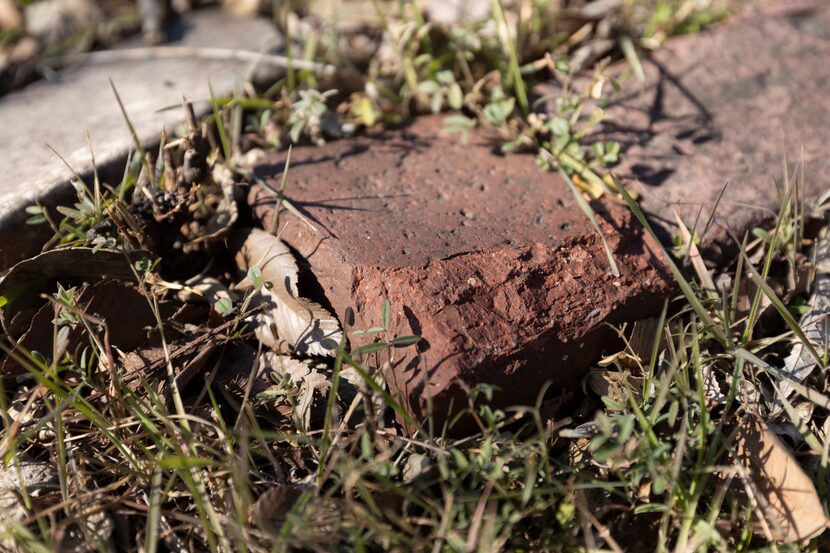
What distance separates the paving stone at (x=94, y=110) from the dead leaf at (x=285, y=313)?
→ 0.61 m

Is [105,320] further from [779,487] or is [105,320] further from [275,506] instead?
[779,487]

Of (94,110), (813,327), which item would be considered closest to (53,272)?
(94,110)

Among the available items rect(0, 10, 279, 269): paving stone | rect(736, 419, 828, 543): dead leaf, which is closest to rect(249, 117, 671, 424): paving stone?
rect(736, 419, 828, 543): dead leaf

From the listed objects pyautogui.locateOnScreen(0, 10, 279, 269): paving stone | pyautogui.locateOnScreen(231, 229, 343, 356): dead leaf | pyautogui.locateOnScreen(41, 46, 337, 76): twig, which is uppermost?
pyautogui.locateOnScreen(41, 46, 337, 76): twig

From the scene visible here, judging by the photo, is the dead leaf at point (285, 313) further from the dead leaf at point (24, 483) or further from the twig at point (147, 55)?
the twig at point (147, 55)

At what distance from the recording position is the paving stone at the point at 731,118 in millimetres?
2178

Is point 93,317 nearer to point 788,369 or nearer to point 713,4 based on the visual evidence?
point 788,369

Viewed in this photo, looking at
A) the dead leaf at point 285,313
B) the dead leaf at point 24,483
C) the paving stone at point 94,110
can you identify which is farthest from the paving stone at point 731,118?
the dead leaf at point 24,483

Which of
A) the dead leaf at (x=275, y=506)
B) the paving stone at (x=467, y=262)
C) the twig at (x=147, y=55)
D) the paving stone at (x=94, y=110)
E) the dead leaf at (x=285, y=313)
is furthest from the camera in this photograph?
the twig at (x=147, y=55)

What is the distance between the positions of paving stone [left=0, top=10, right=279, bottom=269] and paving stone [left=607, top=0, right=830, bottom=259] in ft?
4.55

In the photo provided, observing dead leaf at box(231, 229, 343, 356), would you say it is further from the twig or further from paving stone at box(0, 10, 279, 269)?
the twig

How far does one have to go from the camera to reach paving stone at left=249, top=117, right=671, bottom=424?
69.0 inches

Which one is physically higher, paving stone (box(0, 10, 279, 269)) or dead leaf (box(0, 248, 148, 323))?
paving stone (box(0, 10, 279, 269))

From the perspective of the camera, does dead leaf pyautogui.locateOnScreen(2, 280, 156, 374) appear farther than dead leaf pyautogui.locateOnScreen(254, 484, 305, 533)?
Yes
